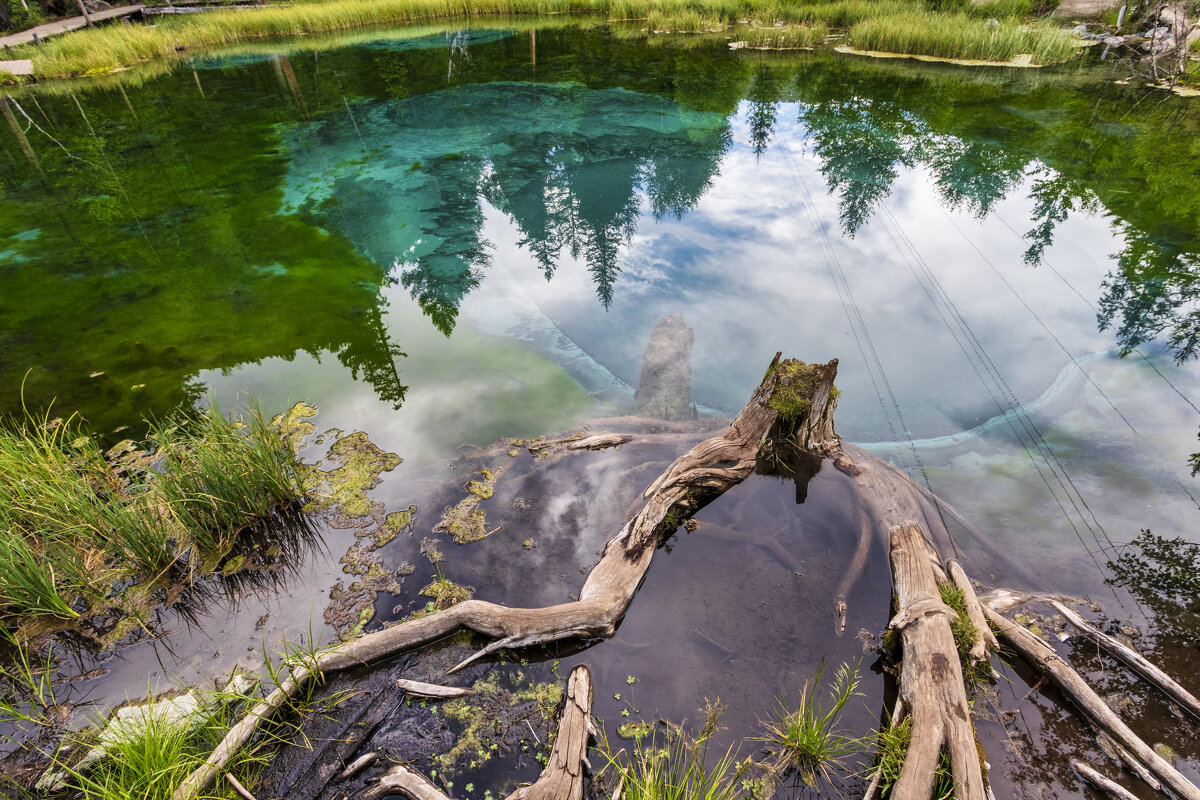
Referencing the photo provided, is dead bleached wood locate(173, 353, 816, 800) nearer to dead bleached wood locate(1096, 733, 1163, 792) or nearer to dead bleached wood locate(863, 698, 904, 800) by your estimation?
dead bleached wood locate(863, 698, 904, 800)

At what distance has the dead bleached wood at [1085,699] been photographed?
202 cm

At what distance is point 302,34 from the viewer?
64.2 ft

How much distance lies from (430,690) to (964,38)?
66.0 feet

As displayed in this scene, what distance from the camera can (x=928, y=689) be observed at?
230 cm

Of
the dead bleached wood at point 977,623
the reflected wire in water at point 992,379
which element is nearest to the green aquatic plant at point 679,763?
the dead bleached wood at point 977,623

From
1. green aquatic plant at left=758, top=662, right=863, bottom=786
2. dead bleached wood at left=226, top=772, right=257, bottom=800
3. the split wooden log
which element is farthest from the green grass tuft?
dead bleached wood at left=226, top=772, right=257, bottom=800

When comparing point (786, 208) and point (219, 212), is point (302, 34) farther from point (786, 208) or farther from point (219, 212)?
point (786, 208)

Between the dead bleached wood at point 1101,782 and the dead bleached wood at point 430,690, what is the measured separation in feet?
8.91

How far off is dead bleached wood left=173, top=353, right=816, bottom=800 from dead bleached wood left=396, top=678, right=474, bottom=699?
0.47 feet

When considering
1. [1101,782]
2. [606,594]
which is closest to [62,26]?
[606,594]

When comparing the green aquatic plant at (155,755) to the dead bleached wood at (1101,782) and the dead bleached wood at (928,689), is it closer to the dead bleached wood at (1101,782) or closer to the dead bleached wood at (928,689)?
the dead bleached wood at (928,689)

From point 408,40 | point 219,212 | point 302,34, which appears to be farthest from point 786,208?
point 302,34

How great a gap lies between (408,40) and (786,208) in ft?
58.6

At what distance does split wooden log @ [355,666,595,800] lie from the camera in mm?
2092
